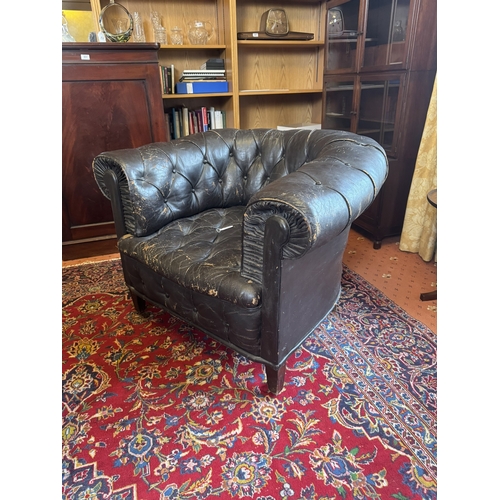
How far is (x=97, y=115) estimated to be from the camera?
6.75ft

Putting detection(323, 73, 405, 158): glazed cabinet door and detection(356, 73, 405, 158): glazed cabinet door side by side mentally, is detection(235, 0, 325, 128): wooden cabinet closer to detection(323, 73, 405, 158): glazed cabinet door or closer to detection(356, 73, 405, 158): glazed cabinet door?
detection(323, 73, 405, 158): glazed cabinet door

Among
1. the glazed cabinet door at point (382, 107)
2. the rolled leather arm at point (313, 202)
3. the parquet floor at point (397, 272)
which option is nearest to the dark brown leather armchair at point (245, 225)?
the rolled leather arm at point (313, 202)

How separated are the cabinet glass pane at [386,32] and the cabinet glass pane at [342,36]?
0.12 metres

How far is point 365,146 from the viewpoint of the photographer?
1.28m

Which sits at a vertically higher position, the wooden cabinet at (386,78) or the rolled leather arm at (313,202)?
the wooden cabinet at (386,78)

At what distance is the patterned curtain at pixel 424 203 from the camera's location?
6.35 ft

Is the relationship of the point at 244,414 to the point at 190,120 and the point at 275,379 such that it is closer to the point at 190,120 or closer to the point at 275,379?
the point at 275,379

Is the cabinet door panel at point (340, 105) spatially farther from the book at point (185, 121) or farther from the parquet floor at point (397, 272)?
the book at point (185, 121)

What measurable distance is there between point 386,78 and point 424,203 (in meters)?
0.77

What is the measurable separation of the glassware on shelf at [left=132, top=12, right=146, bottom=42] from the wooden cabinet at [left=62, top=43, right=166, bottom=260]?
1.37 ft

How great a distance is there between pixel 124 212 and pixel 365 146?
991mm
